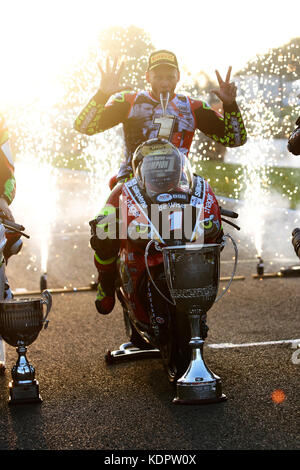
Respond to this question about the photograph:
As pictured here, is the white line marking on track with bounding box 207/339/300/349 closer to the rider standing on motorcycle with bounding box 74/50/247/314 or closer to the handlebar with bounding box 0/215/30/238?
the rider standing on motorcycle with bounding box 74/50/247/314

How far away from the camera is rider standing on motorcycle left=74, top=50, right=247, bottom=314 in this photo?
611 centimetres

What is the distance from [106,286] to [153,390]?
88cm

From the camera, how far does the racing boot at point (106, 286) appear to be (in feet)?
19.4

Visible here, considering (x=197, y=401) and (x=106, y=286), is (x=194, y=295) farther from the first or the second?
(x=106, y=286)

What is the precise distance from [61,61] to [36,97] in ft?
9.45

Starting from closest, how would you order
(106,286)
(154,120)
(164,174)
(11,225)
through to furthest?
(164,174) → (11,225) → (106,286) → (154,120)

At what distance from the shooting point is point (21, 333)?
544cm

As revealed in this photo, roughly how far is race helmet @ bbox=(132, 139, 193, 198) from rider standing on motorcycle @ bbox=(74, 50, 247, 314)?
2.43 feet

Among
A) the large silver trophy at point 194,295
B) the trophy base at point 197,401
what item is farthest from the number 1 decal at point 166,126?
the trophy base at point 197,401

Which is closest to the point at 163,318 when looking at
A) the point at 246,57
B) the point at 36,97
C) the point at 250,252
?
the point at 250,252

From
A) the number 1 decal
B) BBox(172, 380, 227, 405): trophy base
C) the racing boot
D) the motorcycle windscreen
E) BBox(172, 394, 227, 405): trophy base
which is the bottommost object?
BBox(172, 394, 227, 405): trophy base

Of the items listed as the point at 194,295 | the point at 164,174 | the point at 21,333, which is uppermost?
the point at 164,174

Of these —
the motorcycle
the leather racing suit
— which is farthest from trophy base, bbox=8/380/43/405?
the leather racing suit

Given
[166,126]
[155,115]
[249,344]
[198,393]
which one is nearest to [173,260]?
[198,393]
